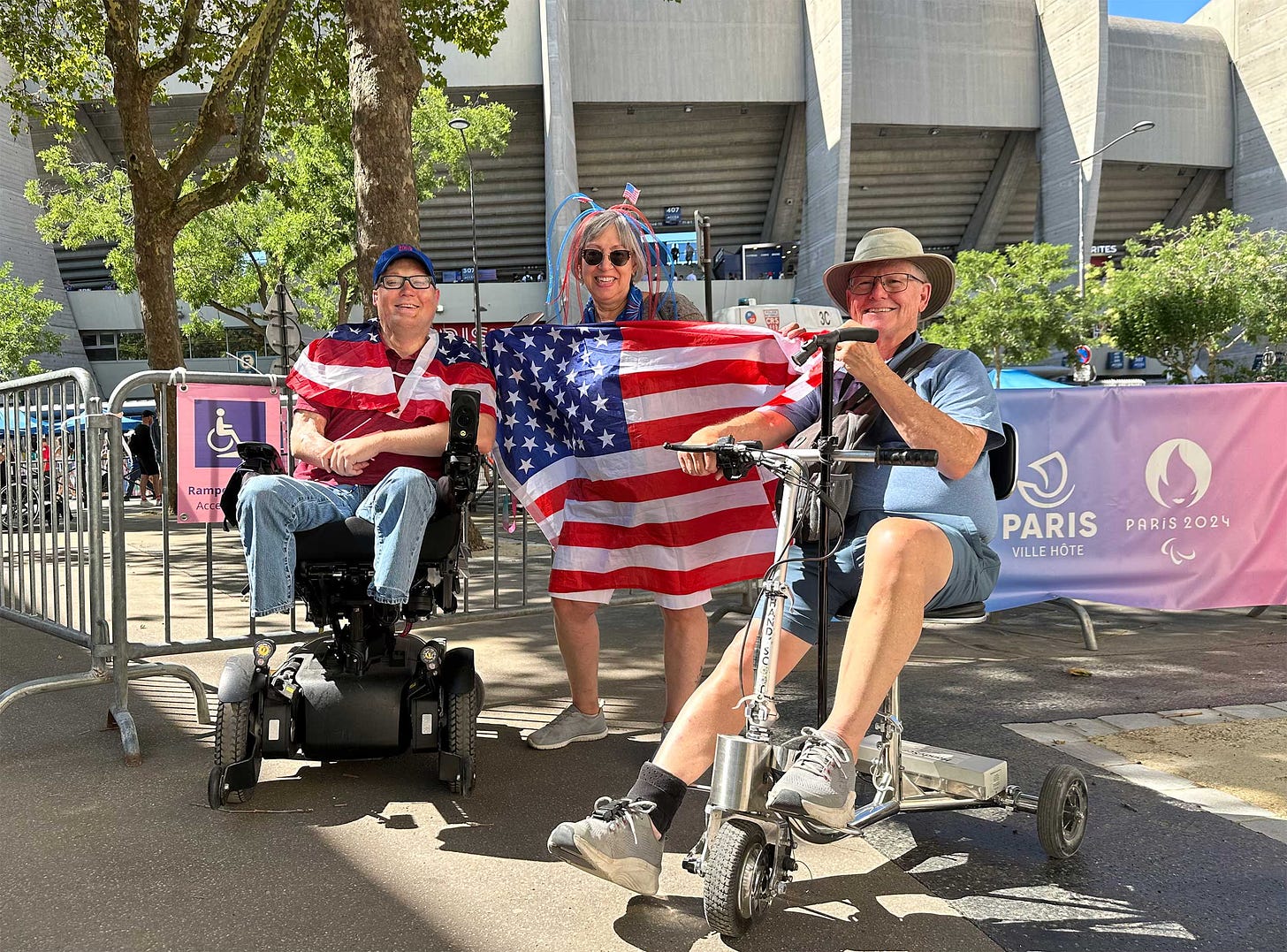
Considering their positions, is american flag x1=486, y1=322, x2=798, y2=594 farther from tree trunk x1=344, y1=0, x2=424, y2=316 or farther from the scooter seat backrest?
tree trunk x1=344, y1=0, x2=424, y2=316

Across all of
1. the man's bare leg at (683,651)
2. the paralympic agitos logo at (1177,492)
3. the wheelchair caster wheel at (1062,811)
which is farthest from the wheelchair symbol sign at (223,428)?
the paralympic agitos logo at (1177,492)

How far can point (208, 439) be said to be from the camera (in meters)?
4.69

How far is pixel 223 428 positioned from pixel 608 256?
2038 millimetres

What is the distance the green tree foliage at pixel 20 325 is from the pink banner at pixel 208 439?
35576 mm

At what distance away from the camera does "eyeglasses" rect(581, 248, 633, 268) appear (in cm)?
410

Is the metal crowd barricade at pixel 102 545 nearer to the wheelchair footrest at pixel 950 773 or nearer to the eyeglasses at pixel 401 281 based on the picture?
the eyeglasses at pixel 401 281

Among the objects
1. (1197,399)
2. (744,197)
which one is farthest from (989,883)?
(744,197)

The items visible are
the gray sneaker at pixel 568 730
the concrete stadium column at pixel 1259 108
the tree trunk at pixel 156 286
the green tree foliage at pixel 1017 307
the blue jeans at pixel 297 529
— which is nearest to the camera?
the blue jeans at pixel 297 529

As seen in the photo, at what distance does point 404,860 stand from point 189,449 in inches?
97.5

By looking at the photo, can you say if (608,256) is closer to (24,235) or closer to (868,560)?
(868,560)

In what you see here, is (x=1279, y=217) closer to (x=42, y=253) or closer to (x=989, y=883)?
(x=989, y=883)

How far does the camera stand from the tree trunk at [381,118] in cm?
795

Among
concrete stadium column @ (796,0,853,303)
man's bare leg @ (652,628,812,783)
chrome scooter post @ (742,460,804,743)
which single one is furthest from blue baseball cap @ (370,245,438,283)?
concrete stadium column @ (796,0,853,303)

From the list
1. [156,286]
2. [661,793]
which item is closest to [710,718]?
[661,793]
